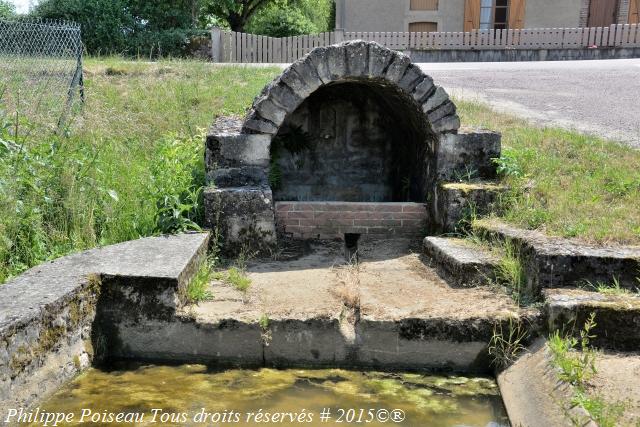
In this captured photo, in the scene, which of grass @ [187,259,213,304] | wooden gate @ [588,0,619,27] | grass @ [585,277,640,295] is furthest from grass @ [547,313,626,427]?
wooden gate @ [588,0,619,27]

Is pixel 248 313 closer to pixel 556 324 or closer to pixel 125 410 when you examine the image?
pixel 125 410

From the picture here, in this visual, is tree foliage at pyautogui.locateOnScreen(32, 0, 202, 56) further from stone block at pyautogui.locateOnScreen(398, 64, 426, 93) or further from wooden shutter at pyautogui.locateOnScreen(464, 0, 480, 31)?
stone block at pyautogui.locateOnScreen(398, 64, 426, 93)

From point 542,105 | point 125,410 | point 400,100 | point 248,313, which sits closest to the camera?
point 125,410

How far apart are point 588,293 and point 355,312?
5.29 ft

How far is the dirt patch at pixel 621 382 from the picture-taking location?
123 inches

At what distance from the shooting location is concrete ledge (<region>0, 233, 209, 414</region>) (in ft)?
11.0

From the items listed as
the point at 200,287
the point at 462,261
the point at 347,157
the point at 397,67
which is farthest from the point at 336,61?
the point at 200,287

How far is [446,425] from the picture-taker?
11.4 feet

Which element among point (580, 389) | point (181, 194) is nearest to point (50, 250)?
point (181, 194)

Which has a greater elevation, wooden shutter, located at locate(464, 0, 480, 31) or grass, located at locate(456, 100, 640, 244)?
wooden shutter, located at locate(464, 0, 480, 31)

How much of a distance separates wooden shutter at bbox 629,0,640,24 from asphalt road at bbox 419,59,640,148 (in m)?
7.65

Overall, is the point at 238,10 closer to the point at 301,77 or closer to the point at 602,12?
the point at 602,12

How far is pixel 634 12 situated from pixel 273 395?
24426 millimetres

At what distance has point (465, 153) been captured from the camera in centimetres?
605
